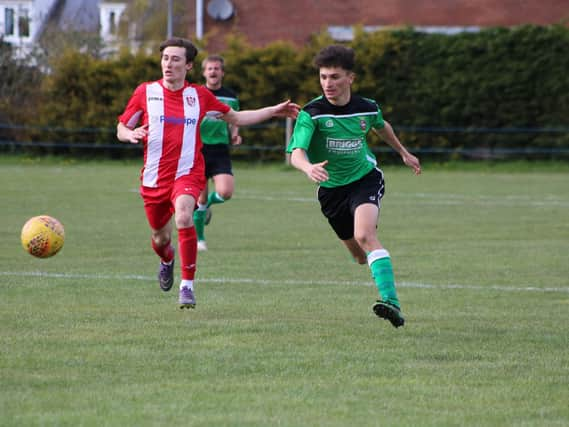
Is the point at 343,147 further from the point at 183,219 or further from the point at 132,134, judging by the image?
the point at 132,134

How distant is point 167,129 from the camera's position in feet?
28.8

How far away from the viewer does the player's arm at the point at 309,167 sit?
700cm

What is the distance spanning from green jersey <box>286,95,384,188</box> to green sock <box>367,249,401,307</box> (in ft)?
2.36

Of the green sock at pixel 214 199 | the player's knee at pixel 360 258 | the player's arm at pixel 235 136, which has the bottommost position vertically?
the green sock at pixel 214 199

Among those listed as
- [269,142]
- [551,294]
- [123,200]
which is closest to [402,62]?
[269,142]

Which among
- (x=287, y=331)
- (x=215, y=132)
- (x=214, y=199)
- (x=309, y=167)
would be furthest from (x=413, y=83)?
(x=309, y=167)

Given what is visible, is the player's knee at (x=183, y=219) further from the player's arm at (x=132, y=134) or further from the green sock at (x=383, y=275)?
the green sock at (x=383, y=275)

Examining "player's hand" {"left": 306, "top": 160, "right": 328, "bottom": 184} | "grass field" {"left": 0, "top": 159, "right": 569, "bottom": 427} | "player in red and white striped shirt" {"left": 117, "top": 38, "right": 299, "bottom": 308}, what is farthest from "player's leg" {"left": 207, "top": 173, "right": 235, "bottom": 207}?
"player's hand" {"left": 306, "top": 160, "right": 328, "bottom": 184}

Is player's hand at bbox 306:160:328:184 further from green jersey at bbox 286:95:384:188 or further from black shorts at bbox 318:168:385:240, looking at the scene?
black shorts at bbox 318:168:385:240

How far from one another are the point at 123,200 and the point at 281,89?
12.8 metres

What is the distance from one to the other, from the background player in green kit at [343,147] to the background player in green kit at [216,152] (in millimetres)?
4756

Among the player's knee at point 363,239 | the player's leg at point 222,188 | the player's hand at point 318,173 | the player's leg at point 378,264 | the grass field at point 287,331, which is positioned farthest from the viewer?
the player's leg at point 222,188

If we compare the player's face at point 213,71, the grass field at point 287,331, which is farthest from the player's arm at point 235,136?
the grass field at point 287,331

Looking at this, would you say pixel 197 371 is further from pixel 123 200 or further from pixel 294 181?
pixel 294 181
